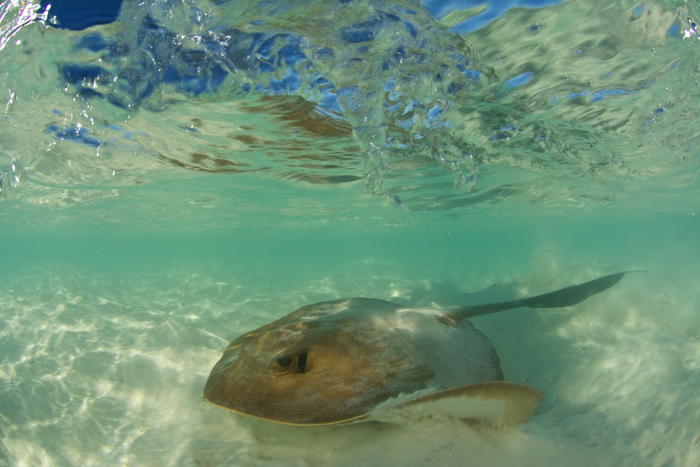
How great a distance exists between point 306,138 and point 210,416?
691cm

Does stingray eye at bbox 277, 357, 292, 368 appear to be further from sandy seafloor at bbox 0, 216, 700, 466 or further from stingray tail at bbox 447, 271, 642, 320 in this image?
stingray tail at bbox 447, 271, 642, 320

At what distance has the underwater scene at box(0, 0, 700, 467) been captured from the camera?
12.0 feet

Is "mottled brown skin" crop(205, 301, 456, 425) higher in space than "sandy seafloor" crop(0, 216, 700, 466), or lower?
higher

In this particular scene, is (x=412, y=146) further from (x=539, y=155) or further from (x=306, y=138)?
(x=539, y=155)

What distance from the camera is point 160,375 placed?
5.45 metres

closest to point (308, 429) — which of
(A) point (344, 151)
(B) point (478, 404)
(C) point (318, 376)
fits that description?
(C) point (318, 376)

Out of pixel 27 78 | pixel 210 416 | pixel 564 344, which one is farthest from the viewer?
pixel 564 344

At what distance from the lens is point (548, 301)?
6.15 m

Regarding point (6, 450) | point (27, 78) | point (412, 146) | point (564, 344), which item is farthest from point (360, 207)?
point (6, 450)

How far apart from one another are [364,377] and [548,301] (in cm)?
485

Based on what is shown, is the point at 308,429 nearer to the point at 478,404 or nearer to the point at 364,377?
the point at 364,377

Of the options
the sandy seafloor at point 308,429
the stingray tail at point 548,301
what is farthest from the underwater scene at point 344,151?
the stingray tail at point 548,301

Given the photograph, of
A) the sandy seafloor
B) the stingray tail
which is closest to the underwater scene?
the sandy seafloor

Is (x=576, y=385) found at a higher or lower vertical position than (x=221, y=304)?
higher
